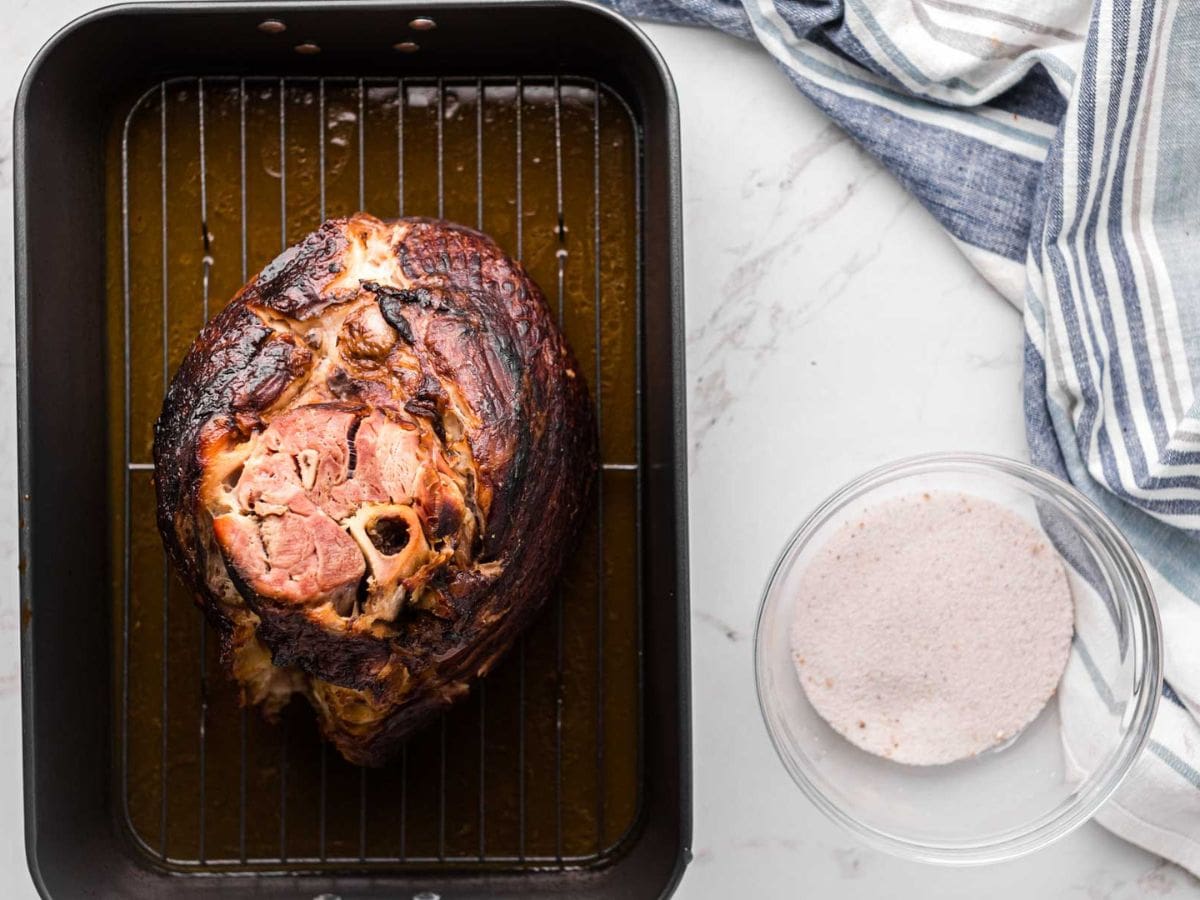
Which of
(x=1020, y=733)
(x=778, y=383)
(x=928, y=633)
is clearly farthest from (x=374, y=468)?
(x=1020, y=733)

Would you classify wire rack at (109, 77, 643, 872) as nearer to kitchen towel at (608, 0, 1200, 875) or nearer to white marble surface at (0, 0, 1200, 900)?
white marble surface at (0, 0, 1200, 900)

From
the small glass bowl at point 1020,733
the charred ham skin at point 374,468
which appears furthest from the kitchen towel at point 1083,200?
the charred ham skin at point 374,468

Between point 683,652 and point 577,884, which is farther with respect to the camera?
point 577,884

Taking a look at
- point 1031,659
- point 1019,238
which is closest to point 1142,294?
point 1019,238

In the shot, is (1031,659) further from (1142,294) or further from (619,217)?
(619,217)

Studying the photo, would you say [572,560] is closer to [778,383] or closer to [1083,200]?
[778,383]

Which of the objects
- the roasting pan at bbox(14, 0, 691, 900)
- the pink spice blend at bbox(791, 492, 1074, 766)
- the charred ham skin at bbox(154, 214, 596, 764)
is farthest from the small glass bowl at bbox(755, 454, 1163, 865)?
the charred ham skin at bbox(154, 214, 596, 764)

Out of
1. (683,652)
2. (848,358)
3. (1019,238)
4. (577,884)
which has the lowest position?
(577,884)

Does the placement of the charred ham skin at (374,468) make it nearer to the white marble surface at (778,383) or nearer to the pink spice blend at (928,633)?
the white marble surface at (778,383)

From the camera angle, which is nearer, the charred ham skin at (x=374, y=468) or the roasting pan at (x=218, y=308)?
the charred ham skin at (x=374, y=468)
